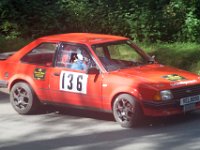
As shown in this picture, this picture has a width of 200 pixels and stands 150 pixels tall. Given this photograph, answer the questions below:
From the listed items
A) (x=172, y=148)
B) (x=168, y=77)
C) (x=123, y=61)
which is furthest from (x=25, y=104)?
(x=172, y=148)

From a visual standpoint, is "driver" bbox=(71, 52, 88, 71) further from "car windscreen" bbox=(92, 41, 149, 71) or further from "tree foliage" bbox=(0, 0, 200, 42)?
"tree foliage" bbox=(0, 0, 200, 42)

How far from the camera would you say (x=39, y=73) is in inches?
379

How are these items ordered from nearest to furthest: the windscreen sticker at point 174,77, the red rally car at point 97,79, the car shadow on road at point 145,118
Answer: the red rally car at point 97,79 < the windscreen sticker at point 174,77 < the car shadow on road at point 145,118

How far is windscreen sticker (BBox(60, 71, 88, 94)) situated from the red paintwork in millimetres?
70

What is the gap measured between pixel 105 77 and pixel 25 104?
175 cm

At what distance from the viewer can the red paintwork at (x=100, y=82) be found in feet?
27.7

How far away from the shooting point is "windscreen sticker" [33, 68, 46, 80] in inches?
377

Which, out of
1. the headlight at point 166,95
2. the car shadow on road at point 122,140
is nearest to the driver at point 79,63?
the car shadow on road at point 122,140

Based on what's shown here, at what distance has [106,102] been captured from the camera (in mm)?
8852

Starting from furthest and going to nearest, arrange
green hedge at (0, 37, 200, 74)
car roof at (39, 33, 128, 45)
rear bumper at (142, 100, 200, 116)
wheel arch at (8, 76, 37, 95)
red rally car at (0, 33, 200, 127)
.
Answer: green hedge at (0, 37, 200, 74) < wheel arch at (8, 76, 37, 95) < car roof at (39, 33, 128, 45) < red rally car at (0, 33, 200, 127) < rear bumper at (142, 100, 200, 116)

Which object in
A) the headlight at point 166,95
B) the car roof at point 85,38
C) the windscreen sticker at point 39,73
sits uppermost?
the car roof at point 85,38

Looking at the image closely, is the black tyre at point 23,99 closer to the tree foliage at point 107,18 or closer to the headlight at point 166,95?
the headlight at point 166,95

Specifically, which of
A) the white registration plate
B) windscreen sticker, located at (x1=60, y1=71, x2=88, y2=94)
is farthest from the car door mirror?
the white registration plate

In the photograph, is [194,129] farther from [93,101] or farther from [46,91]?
[46,91]
